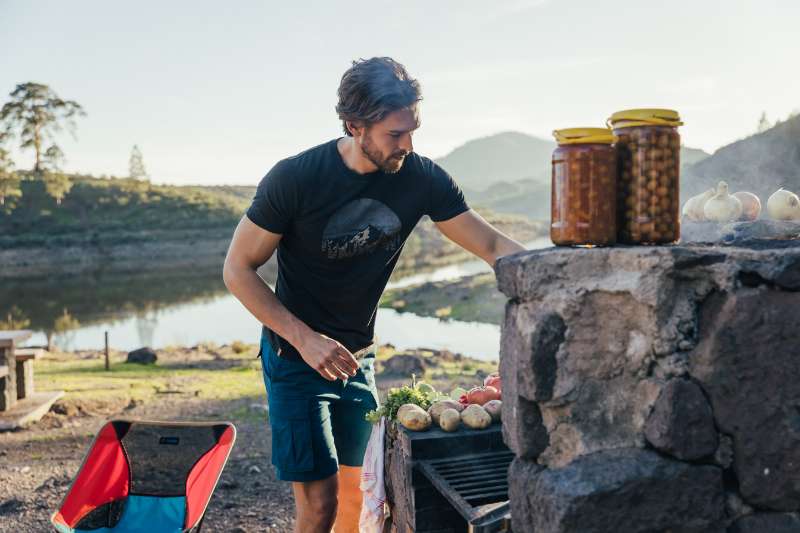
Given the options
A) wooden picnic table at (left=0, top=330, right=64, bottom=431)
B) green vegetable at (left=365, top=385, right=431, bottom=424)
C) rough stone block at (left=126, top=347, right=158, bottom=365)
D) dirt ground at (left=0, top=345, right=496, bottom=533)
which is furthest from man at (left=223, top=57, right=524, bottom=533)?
rough stone block at (left=126, top=347, right=158, bottom=365)

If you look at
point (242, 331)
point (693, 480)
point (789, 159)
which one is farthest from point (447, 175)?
point (242, 331)

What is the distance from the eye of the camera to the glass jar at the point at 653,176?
2.00m

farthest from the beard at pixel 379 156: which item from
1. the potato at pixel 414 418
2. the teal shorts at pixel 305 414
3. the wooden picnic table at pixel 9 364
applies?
the wooden picnic table at pixel 9 364

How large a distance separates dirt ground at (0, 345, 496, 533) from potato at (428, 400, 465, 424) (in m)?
2.13

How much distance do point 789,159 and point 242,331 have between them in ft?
60.1

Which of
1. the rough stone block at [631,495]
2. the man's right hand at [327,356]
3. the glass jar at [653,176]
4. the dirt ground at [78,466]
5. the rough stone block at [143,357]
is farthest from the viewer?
the rough stone block at [143,357]

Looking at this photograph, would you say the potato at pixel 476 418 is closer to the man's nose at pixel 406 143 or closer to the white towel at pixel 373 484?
the white towel at pixel 373 484

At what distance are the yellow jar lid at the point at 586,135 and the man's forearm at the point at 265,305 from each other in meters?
1.21

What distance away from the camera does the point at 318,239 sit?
294cm

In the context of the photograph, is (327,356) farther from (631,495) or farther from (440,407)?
(631,495)

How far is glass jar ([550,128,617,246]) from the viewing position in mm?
2014

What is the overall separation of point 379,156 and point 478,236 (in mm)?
590

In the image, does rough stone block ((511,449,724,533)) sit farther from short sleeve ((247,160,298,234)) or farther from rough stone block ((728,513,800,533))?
short sleeve ((247,160,298,234))

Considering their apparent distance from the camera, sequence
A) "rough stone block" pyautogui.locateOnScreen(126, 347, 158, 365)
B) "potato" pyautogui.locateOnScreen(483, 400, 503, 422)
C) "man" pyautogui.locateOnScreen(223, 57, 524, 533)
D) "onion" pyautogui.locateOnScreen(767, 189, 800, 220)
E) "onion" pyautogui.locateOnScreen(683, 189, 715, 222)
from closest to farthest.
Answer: "onion" pyautogui.locateOnScreen(767, 189, 800, 220)
"onion" pyautogui.locateOnScreen(683, 189, 715, 222)
"man" pyautogui.locateOnScreen(223, 57, 524, 533)
"potato" pyautogui.locateOnScreen(483, 400, 503, 422)
"rough stone block" pyautogui.locateOnScreen(126, 347, 158, 365)
